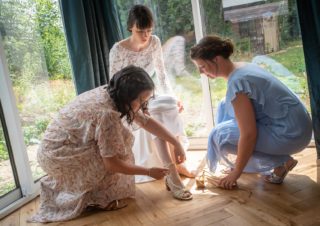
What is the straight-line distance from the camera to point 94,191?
188 centimetres

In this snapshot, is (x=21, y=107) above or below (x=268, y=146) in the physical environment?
above

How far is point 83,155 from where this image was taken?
1.78 meters

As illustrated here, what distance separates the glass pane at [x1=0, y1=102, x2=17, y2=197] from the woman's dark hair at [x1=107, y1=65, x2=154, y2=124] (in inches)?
34.9

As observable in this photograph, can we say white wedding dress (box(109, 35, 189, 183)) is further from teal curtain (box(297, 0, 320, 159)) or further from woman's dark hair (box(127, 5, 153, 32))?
teal curtain (box(297, 0, 320, 159))

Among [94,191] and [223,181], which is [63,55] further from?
[223,181]

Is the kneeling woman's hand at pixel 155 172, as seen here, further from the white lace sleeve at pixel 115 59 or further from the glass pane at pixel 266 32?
the glass pane at pixel 266 32

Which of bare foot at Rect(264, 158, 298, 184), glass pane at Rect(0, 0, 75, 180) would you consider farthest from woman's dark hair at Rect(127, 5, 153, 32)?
bare foot at Rect(264, 158, 298, 184)

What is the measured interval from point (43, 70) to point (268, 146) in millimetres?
1627

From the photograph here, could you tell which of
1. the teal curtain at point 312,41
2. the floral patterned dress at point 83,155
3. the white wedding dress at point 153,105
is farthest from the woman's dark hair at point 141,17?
the teal curtain at point 312,41

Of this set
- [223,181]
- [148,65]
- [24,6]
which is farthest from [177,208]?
[24,6]

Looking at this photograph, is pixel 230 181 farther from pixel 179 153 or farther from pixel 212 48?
pixel 212 48

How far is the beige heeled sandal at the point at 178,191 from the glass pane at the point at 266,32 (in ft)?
3.75

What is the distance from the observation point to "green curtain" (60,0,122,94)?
Answer: 2545mm

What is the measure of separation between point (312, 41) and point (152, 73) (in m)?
1.05
